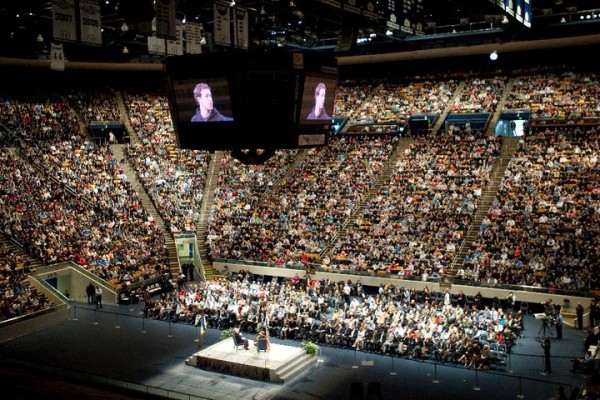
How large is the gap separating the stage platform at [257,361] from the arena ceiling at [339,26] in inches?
404

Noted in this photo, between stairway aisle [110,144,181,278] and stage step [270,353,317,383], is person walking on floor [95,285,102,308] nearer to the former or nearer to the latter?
stairway aisle [110,144,181,278]

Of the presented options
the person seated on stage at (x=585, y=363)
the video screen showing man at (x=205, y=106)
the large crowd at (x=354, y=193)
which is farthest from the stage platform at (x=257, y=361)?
the large crowd at (x=354, y=193)

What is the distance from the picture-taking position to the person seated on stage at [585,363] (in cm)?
1852

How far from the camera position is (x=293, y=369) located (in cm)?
2012

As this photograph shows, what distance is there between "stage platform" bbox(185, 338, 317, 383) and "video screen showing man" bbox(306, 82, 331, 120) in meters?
9.12

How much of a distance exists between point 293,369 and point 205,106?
34.2 ft

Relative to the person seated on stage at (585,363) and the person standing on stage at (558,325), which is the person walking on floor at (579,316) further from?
the person seated on stage at (585,363)

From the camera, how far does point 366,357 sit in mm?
21562

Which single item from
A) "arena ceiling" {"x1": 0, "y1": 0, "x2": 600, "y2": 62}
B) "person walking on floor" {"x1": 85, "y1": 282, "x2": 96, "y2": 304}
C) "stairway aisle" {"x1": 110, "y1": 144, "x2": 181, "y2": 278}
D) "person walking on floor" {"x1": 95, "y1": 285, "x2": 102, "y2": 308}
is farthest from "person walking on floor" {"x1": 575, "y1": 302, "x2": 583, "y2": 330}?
"person walking on floor" {"x1": 85, "y1": 282, "x2": 96, "y2": 304}

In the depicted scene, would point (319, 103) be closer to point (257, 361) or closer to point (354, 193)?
point (257, 361)

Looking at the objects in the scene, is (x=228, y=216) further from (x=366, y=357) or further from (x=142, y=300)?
(x=366, y=357)

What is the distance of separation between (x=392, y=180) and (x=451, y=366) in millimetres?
16779

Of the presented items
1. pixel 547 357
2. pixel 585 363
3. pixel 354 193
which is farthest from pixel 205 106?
pixel 354 193

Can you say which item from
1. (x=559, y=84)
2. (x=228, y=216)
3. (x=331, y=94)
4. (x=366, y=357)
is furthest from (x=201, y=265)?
(x=559, y=84)
